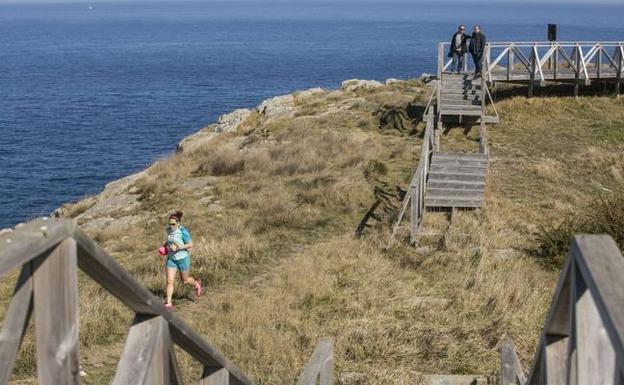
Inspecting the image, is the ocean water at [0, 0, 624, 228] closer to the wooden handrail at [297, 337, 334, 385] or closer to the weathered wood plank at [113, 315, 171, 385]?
the wooden handrail at [297, 337, 334, 385]

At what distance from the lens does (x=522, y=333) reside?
8367 mm

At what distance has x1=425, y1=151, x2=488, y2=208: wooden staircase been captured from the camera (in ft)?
48.5

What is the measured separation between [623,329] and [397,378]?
5.43 m

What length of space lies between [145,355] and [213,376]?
99 centimetres

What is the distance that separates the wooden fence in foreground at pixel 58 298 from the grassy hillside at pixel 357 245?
4637 mm

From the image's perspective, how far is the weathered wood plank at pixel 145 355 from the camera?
2.44 meters

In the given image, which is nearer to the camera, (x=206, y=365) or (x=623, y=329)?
(x=623, y=329)

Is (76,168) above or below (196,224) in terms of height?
below

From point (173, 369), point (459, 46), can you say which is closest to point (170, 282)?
point (173, 369)

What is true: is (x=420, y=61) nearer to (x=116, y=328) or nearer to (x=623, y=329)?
(x=116, y=328)

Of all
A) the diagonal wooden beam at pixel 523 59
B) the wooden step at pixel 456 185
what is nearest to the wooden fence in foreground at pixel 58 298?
the wooden step at pixel 456 185

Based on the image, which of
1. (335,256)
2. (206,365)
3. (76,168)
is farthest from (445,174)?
(76,168)

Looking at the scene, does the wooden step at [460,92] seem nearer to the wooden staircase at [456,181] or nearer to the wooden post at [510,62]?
the wooden post at [510,62]

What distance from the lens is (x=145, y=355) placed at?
250 centimetres
